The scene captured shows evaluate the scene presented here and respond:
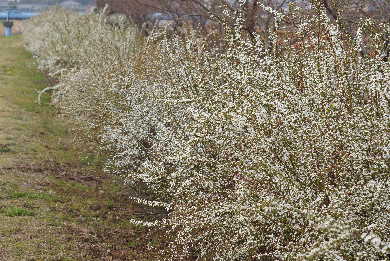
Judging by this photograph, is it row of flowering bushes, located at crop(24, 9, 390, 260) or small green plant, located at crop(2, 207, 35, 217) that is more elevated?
row of flowering bushes, located at crop(24, 9, 390, 260)

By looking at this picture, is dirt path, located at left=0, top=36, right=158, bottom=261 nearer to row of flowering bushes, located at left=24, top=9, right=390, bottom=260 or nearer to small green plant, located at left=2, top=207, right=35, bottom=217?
small green plant, located at left=2, top=207, right=35, bottom=217

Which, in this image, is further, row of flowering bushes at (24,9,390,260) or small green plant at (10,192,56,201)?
small green plant at (10,192,56,201)

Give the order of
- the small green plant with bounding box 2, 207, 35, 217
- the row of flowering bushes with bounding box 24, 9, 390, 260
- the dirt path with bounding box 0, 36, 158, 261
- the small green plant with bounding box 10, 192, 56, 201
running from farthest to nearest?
the small green plant with bounding box 10, 192, 56, 201
the small green plant with bounding box 2, 207, 35, 217
the dirt path with bounding box 0, 36, 158, 261
the row of flowering bushes with bounding box 24, 9, 390, 260

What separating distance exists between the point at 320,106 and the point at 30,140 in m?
9.42

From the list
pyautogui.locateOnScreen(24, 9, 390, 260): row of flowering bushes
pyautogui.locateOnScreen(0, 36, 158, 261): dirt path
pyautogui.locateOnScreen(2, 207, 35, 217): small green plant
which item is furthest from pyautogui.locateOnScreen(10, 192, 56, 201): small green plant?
pyautogui.locateOnScreen(24, 9, 390, 260): row of flowering bushes

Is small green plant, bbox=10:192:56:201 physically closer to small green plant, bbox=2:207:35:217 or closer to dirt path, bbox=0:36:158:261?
dirt path, bbox=0:36:158:261

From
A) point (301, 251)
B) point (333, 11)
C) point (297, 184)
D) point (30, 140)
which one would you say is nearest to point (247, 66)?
point (297, 184)

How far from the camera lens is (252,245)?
16.8 ft

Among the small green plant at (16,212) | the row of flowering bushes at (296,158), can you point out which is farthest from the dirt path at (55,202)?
the row of flowering bushes at (296,158)

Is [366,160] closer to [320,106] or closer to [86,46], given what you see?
[320,106]

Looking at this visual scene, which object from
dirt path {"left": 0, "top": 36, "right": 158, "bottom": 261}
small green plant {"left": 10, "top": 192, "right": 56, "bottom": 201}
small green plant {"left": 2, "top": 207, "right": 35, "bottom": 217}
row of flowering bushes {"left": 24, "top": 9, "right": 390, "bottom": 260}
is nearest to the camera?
row of flowering bushes {"left": 24, "top": 9, "right": 390, "bottom": 260}

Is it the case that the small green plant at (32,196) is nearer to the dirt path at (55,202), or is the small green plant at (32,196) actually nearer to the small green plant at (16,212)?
the dirt path at (55,202)

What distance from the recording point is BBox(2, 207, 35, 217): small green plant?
27.2 ft

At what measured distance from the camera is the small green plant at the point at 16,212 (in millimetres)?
8305
